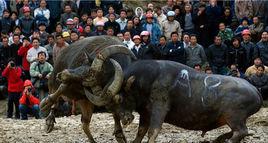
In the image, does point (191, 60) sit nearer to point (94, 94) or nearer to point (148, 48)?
point (148, 48)

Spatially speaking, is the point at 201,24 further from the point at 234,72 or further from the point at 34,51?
the point at 34,51

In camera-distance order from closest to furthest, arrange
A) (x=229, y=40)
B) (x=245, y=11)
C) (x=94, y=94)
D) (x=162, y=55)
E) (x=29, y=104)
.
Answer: (x=94, y=94) → (x=29, y=104) → (x=162, y=55) → (x=229, y=40) → (x=245, y=11)

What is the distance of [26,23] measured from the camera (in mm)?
27344

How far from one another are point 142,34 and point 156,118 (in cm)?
999

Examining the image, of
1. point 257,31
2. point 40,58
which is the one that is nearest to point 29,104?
point 40,58

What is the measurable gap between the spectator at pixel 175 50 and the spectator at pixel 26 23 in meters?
5.00

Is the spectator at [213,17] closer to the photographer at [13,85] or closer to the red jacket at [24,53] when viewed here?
the red jacket at [24,53]

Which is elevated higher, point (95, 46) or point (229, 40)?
point (95, 46)

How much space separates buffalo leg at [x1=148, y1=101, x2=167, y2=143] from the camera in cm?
1566

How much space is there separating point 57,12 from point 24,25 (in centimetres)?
171

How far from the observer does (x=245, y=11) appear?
28203 mm

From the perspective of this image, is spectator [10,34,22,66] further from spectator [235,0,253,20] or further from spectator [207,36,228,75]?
spectator [235,0,253,20]

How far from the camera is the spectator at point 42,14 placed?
90.3 feet

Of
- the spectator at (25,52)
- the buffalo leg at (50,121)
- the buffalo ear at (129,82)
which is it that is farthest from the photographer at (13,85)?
the buffalo ear at (129,82)
